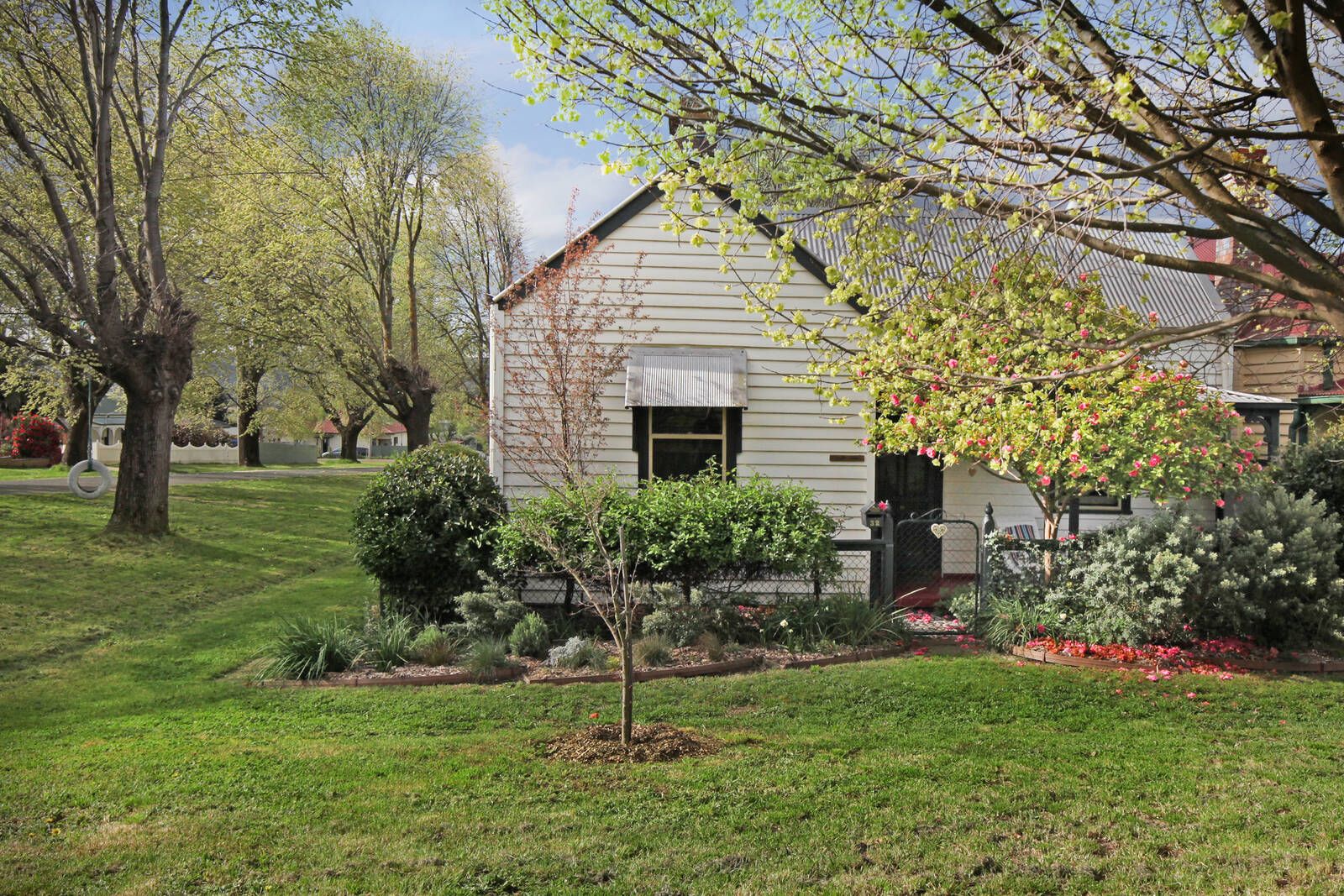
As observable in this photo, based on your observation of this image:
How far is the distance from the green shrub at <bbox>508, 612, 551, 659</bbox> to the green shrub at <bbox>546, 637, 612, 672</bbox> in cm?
35

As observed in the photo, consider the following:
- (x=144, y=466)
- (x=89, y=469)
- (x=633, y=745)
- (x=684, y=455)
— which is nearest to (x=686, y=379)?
(x=684, y=455)

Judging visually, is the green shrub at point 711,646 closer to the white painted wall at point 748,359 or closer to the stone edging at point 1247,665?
the white painted wall at point 748,359

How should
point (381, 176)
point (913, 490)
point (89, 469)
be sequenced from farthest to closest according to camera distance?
point (381, 176)
point (89, 469)
point (913, 490)

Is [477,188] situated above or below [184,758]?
above

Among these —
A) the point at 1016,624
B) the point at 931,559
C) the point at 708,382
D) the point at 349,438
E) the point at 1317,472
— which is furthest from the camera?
the point at 349,438

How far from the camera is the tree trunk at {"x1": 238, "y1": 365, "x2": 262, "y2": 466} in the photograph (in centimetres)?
2741

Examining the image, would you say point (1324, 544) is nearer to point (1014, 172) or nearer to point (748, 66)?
point (1014, 172)

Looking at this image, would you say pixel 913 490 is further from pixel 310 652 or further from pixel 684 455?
pixel 310 652

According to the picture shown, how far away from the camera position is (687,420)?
10984 mm

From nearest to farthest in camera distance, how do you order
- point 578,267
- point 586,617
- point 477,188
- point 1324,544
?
point 1324,544, point 586,617, point 578,267, point 477,188

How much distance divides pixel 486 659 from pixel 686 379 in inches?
173

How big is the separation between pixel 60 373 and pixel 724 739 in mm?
21178

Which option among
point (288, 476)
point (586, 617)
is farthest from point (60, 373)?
point (586, 617)

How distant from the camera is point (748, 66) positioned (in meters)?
5.61
